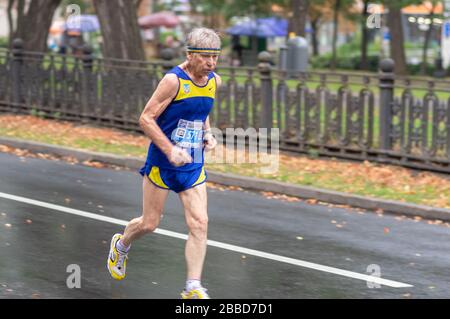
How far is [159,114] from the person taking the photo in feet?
22.4

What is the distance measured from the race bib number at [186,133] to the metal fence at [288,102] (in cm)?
651

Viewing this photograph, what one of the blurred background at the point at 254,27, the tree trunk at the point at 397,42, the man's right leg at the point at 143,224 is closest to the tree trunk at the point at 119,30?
the blurred background at the point at 254,27

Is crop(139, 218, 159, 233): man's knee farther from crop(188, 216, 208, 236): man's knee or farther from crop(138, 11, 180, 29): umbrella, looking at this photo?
crop(138, 11, 180, 29): umbrella

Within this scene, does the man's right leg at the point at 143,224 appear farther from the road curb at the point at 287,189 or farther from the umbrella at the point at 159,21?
the umbrella at the point at 159,21

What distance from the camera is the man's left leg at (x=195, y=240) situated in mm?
6756

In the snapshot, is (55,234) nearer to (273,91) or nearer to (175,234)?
(175,234)

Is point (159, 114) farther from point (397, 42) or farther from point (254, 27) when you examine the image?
point (254, 27)

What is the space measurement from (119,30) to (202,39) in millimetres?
12422

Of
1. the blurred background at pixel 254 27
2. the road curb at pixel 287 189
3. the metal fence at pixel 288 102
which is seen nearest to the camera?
the road curb at pixel 287 189

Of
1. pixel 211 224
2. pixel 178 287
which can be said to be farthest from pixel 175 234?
pixel 178 287

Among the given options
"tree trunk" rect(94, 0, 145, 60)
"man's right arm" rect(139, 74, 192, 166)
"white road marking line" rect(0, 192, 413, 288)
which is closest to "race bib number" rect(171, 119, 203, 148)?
"man's right arm" rect(139, 74, 192, 166)

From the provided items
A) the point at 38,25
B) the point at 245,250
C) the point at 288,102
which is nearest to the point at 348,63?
the point at 38,25

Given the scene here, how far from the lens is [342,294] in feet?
24.1
